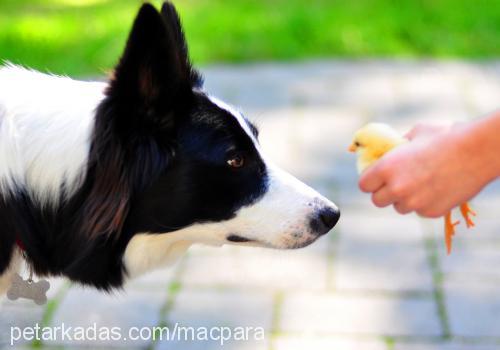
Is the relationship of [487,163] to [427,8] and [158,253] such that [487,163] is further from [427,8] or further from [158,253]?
[427,8]

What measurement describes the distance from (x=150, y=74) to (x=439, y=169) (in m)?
0.82

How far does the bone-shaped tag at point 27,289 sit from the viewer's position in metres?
2.54

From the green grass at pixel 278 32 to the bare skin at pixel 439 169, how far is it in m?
3.80

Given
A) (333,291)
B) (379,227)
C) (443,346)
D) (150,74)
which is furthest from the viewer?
(379,227)

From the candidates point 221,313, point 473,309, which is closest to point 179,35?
point 221,313

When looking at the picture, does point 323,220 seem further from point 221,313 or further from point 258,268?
point 258,268

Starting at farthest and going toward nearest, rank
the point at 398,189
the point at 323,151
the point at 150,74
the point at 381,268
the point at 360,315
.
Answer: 1. the point at 323,151
2. the point at 381,268
3. the point at 360,315
4. the point at 398,189
5. the point at 150,74

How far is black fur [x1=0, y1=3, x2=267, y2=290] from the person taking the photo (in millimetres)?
2244

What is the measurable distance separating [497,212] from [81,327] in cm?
212

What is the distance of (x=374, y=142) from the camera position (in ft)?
8.69

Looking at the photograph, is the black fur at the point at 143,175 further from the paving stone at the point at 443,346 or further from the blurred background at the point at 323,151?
the paving stone at the point at 443,346

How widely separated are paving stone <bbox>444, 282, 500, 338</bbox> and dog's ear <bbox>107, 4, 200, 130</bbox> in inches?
60.9

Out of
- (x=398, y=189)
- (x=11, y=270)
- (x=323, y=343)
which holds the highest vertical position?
(x=398, y=189)

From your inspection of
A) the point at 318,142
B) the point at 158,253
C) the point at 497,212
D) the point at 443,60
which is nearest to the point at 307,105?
the point at 318,142
